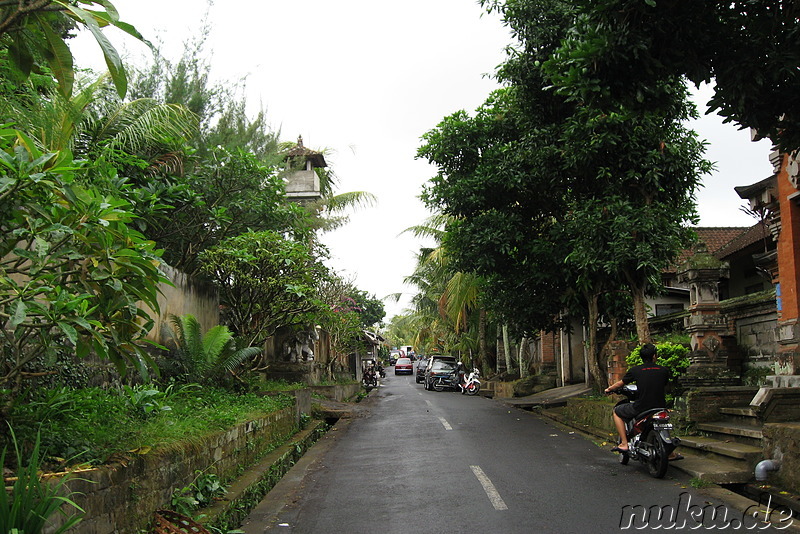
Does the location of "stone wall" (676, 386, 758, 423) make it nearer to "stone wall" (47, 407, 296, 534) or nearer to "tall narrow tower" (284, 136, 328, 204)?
"stone wall" (47, 407, 296, 534)

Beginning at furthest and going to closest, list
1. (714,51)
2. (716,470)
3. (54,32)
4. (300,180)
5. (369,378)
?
1. (369,378)
2. (300,180)
3. (716,470)
4. (714,51)
5. (54,32)

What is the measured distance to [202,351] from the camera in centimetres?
1100

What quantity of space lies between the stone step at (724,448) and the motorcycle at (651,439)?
0.63m

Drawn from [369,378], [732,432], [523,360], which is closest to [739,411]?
[732,432]

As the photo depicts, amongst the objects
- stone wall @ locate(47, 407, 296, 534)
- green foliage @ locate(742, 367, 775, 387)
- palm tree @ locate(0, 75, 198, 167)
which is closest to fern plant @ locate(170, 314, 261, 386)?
stone wall @ locate(47, 407, 296, 534)

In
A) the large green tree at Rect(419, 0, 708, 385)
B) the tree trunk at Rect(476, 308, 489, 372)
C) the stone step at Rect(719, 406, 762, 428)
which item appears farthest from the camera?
the tree trunk at Rect(476, 308, 489, 372)

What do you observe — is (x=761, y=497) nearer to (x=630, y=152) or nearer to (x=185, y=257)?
(x=630, y=152)

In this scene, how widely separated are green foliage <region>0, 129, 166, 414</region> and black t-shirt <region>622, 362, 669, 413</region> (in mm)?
6247

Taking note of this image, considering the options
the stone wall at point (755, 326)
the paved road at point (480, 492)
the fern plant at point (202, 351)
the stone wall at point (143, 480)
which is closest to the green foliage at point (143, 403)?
the stone wall at point (143, 480)

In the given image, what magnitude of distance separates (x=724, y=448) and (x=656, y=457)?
3.79 feet

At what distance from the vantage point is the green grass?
5078mm

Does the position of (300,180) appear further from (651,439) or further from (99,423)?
(99,423)

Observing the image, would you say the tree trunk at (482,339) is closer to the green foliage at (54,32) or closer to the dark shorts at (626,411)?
the dark shorts at (626,411)

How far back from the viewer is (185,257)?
46.0ft
